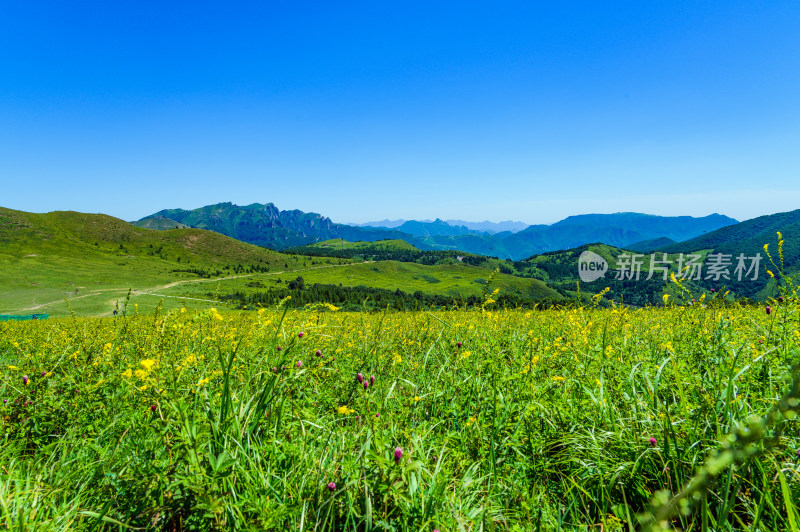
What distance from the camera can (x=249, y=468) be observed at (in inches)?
102

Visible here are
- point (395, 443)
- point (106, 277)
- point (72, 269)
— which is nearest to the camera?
point (395, 443)

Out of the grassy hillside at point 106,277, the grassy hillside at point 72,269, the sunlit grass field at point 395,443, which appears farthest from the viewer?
the grassy hillside at point 106,277

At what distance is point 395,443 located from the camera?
3.11m

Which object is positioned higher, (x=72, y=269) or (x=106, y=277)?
(x=72, y=269)

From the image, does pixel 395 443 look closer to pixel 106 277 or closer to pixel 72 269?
pixel 106 277

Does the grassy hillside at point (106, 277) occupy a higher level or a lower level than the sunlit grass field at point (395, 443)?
lower

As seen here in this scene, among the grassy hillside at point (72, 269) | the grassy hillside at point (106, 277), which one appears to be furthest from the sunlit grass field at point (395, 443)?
the grassy hillside at point (72, 269)

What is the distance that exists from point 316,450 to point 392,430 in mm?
654

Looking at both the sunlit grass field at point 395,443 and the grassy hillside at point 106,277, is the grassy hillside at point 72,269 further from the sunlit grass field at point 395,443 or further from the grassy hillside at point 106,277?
the sunlit grass field at point 395,443

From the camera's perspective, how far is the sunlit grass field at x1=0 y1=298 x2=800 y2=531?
7.64 ft

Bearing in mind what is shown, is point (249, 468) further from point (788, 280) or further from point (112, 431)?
point (788, 280)

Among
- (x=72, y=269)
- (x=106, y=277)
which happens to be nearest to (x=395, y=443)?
(x=106, y=277)

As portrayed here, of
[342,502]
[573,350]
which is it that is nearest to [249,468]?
[342,502]

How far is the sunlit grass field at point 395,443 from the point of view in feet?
7.64
